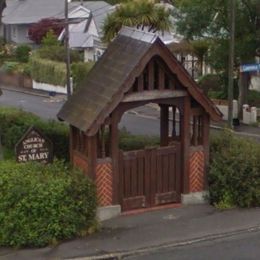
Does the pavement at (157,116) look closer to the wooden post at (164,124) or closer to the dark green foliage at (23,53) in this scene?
the wooden post at (164,124)

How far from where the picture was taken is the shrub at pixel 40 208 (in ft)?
43.9

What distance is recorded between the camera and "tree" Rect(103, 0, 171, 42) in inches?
1629

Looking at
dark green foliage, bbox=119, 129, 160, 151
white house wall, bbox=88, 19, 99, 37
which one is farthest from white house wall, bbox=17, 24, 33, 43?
dark green foliage, bbox=119, 129, 160, 151

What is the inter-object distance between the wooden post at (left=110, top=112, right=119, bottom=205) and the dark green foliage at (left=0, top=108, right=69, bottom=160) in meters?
3.93

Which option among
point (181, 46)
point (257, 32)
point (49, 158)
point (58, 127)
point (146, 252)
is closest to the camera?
point (146, 252)

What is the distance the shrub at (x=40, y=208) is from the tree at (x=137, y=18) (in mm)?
27982

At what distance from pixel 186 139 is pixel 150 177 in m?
1.11

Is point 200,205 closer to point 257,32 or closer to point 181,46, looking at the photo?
point 257,32

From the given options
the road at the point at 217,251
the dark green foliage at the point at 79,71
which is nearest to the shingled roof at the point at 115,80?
the road at the point at 217,251

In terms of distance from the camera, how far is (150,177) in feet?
50.9

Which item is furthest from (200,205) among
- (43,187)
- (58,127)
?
(58,127)

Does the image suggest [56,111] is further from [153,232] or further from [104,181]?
[153,232]

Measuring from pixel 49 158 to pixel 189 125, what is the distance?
3.01 metres

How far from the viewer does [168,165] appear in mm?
15703
